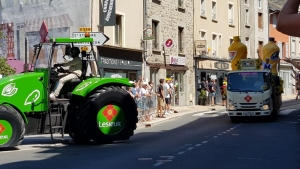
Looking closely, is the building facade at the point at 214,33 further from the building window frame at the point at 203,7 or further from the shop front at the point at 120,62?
the shop front at the point at 120,62

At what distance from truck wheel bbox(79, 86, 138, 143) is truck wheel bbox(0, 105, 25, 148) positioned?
4.88 feet

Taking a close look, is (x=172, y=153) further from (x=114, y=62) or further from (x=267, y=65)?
(x=114, y=62)

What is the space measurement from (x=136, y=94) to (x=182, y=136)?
7125 millimetres

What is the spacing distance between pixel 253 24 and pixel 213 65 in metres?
10.00

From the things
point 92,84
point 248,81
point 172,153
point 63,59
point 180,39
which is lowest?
point 172,153

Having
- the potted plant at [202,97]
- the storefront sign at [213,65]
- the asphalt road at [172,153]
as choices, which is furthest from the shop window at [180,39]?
the asphalt road at [172,153]

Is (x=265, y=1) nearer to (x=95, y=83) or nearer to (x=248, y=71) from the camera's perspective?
(x=248, y=71)

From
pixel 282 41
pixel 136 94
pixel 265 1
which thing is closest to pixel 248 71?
pixel 136 94

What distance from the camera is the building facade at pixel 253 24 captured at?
1885 inches

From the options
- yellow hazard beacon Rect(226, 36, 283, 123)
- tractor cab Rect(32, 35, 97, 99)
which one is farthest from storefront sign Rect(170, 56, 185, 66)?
tractor cab Rect(32, 35, 97, 99)

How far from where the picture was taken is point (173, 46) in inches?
1363

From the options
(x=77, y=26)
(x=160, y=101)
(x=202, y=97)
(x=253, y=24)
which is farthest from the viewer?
(x=253, y=24)

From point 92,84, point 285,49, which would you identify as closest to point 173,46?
point 92,84

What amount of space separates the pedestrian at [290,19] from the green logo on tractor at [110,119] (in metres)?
10.8
